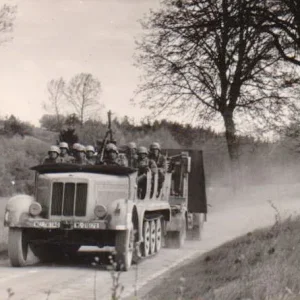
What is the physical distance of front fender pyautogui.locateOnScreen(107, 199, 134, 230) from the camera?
1288 cm

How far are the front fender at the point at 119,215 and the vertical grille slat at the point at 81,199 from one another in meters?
0.55

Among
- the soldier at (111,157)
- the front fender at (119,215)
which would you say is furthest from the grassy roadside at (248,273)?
the soldier at (111,157)

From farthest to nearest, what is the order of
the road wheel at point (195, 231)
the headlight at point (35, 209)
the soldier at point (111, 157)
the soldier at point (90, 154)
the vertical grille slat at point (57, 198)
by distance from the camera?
1. the road wheel at point (195, 231)
2. the soldier at point (90, 154)
3. the soldier at point (111, 157)
4. the vertical grille slat at point (57, 198)
5. the headlight at point (35, 209)

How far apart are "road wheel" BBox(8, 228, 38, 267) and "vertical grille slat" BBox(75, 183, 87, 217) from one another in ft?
3.59

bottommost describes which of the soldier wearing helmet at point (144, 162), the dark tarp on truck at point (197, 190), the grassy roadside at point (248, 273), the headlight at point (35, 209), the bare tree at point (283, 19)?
the grassy roadside at point (248, 273)

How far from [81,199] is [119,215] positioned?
3.04 ft

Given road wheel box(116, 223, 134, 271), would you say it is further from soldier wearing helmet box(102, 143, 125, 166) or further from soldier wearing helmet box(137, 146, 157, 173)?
soldier wearing helmet box(137, 146, 157, 173)

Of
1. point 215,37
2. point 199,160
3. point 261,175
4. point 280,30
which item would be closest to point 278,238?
point 280,30

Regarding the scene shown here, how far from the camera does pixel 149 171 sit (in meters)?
15.6

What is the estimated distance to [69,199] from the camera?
1352 centimetres

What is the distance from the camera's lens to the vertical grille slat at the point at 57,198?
13516mm

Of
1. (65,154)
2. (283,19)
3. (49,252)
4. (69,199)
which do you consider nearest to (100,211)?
(69,199)

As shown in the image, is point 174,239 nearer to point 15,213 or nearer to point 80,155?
point 80,155

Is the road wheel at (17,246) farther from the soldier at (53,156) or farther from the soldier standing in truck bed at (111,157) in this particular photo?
the soldier standing in truck bed at (111,157)
